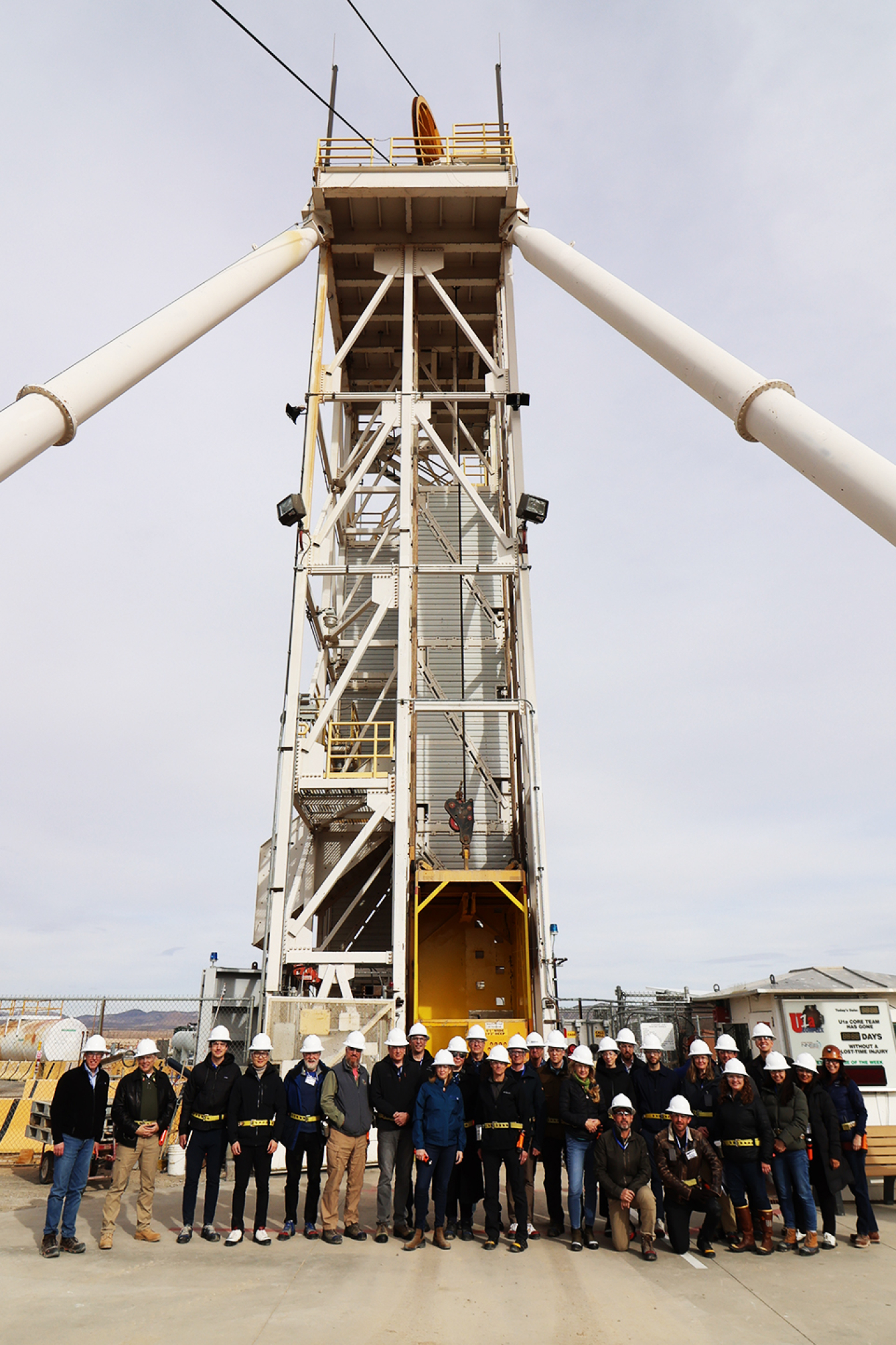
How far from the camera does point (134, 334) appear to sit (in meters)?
10.8

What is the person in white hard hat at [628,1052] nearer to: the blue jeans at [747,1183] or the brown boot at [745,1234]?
the blue jeans at [747,1183]

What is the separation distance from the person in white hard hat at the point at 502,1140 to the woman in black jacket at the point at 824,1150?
275 centimetres

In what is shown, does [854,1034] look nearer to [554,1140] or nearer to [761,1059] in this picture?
[761,1059]

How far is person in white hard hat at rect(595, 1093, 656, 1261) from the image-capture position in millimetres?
8227

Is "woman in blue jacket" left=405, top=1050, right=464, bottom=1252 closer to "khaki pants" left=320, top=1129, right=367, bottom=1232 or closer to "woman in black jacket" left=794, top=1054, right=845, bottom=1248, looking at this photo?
"khaki pants" left=320, top=1129, right=367, bottom=1232

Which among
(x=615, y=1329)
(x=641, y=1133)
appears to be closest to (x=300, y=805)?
(x=641, y=1133)

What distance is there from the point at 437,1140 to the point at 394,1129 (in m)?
0.64

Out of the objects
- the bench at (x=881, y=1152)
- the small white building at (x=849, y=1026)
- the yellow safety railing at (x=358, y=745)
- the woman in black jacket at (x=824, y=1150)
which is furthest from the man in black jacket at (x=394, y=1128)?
the yellow safety railing at (x=358, y=745)

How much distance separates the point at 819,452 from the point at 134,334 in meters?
7.94

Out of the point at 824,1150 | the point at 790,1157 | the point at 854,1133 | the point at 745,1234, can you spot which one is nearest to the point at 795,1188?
the point at 790,1157

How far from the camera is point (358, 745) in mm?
22281

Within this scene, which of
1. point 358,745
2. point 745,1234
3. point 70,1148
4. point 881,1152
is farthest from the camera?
point 358,745

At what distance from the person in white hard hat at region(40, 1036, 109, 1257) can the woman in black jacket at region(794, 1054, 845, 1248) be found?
271 inches

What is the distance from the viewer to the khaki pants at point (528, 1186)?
353 inches
